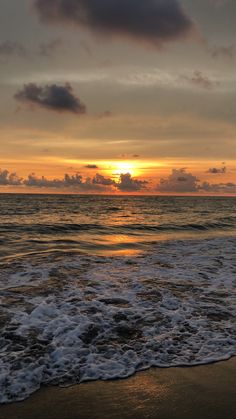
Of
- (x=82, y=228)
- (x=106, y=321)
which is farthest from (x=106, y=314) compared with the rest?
(x=82, y=228)

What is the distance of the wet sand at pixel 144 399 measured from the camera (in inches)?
168

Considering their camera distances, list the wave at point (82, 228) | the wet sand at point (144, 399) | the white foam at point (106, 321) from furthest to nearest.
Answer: the wave at point (82, 228), the white foam at point (106, 321), the wet sand at point (144, 399)

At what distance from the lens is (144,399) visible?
4.61m

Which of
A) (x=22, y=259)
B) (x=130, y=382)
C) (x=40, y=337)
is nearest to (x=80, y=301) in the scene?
(x=40, y=337)

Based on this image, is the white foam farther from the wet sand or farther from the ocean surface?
the wet sand

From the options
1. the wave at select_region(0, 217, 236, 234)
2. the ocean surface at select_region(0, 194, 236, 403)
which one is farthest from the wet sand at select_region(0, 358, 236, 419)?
the wave at select_region(0, 217, 236, 234)

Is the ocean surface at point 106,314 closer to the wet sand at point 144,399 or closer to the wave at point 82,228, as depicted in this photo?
the wet sand at point 144,399

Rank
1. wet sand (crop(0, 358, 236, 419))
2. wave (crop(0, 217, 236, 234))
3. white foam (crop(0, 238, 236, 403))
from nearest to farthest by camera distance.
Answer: wet sand (crop(0, 358, 236, 419)) < white foam (crop(0, 238, 236, 403)) < wave (crop(0, 217, 236, 234))

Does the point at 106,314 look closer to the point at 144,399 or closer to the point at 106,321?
the point at 106,321

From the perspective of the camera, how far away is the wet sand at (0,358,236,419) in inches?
168

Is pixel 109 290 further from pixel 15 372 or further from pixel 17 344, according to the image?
pixel 15 372

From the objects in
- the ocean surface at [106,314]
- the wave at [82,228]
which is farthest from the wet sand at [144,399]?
the wave at [82,228]

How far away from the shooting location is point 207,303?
28.8 feet

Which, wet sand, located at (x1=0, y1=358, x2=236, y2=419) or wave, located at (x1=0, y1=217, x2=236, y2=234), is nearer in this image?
wet sand, located at (x1=0, y1=358, x2=236, y2=419)
